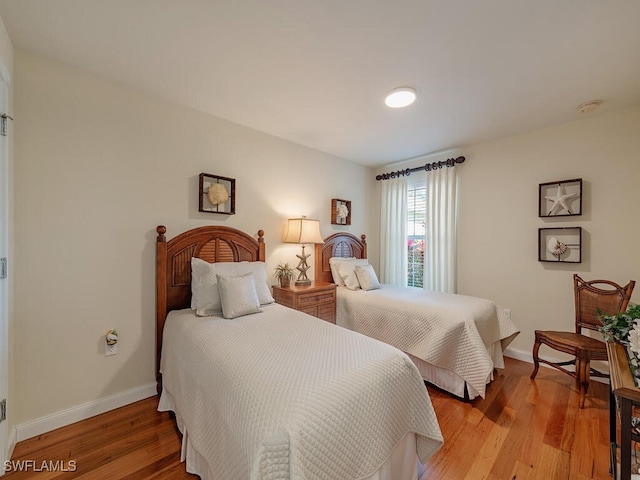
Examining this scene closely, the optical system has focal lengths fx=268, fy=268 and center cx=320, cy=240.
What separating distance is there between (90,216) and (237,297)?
1201 mm

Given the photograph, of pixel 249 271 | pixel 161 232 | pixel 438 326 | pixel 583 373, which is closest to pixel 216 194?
pixel 161 232

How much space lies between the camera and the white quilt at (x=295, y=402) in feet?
3.05

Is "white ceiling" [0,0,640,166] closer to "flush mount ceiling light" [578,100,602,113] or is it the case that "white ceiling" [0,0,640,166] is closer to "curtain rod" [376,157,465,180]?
"flush mount ceiling light" [578,100,602,113]

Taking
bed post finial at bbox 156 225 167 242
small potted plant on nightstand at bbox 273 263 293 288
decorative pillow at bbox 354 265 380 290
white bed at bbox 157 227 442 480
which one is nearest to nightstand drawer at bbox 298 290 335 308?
small potted plant on nightstand at bbox 273 263 293 288

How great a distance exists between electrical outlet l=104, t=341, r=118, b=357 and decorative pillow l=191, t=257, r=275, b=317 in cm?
61

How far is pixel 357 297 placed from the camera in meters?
2.96

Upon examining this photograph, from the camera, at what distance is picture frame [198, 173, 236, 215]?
2.46 m

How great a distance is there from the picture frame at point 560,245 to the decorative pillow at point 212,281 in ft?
9.32

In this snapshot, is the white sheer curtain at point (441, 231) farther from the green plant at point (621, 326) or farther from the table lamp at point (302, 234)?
the green plant at point (621, 326)

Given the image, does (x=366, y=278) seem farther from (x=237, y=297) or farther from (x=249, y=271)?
(x=237, y=297)

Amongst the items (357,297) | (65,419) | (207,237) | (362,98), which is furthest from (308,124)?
(65,419)

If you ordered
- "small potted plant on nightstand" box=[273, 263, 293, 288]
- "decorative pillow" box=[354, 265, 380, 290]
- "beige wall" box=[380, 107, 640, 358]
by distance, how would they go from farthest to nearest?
"decorative pillow" box=[354, 265, 380, 290] → "small potted plant on nightstand" box=[273, 263, 293, 288] → "beige wall" box=[380, 107, 640, 358]

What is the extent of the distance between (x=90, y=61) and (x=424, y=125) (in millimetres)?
2770

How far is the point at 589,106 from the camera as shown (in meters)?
Answer: 2.30
